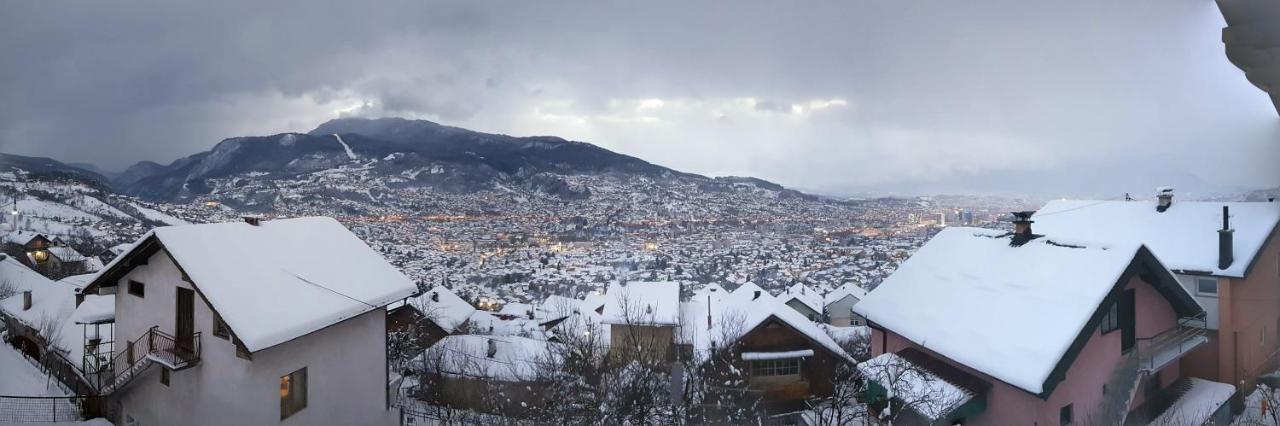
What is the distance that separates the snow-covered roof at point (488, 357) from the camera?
6.02 metres

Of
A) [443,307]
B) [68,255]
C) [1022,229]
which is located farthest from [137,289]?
[443,307]

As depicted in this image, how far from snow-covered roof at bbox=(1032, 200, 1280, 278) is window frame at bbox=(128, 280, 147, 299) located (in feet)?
22.2

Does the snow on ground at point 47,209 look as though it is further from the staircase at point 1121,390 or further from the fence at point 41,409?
the staircase at point 1121,390

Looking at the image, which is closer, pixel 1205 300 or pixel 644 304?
pixel 1205 300

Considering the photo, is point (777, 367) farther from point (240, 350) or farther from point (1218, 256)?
point (240, 350)

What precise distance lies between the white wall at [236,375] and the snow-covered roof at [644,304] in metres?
2.87

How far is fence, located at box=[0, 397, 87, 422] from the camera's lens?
2473 mm

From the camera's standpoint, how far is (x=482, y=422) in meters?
4.45

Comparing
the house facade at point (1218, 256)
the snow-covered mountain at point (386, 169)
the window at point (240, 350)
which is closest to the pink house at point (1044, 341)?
the house facade at point (1218, 256)

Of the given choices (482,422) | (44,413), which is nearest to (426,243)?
(482,422)

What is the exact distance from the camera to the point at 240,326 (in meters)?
3.04

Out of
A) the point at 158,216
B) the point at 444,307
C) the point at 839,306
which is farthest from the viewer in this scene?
the point at 839,306

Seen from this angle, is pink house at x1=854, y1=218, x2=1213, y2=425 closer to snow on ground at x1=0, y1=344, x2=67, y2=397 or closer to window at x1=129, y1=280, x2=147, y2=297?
snow on ground at x1=0, y1=344, x2=67, y2=397

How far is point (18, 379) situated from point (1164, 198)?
7.63 meters
